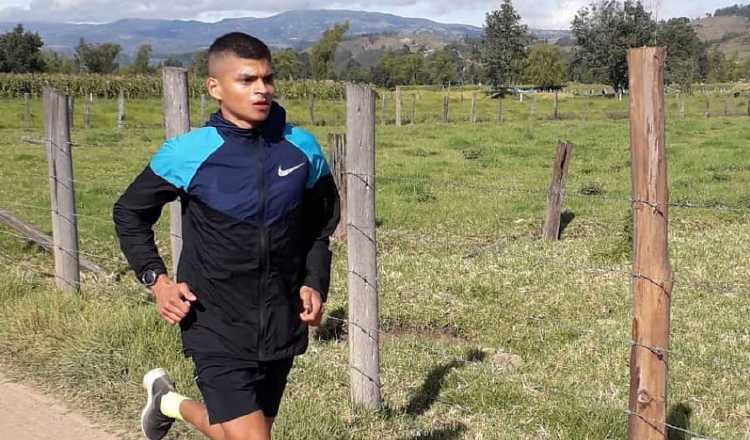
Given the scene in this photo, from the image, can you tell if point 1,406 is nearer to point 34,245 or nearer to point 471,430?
point 471,430

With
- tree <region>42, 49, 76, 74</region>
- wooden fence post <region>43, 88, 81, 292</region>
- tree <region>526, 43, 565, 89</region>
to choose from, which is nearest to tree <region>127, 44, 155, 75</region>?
tree <region>42, 49, 76, 74</region>

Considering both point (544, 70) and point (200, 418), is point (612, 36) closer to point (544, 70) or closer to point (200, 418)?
point (544, 70)

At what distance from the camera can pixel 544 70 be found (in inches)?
3738

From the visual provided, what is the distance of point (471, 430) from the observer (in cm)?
468

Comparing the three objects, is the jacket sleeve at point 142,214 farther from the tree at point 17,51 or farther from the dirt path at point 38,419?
the tree at point 17,51

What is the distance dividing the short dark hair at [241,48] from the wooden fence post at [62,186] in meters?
4.00

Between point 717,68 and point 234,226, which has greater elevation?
point 717,68

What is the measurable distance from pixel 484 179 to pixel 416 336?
993 centimetres

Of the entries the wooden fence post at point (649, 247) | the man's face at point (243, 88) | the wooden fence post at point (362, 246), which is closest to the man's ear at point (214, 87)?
the man's face at point (243, 88)

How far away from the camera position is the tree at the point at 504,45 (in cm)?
7625

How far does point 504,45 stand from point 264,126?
76467mm

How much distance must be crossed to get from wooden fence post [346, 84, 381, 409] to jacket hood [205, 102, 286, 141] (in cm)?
130

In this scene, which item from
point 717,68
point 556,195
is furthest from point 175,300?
point 717,68

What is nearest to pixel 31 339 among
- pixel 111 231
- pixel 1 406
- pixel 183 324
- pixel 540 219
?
pixel 1 406
